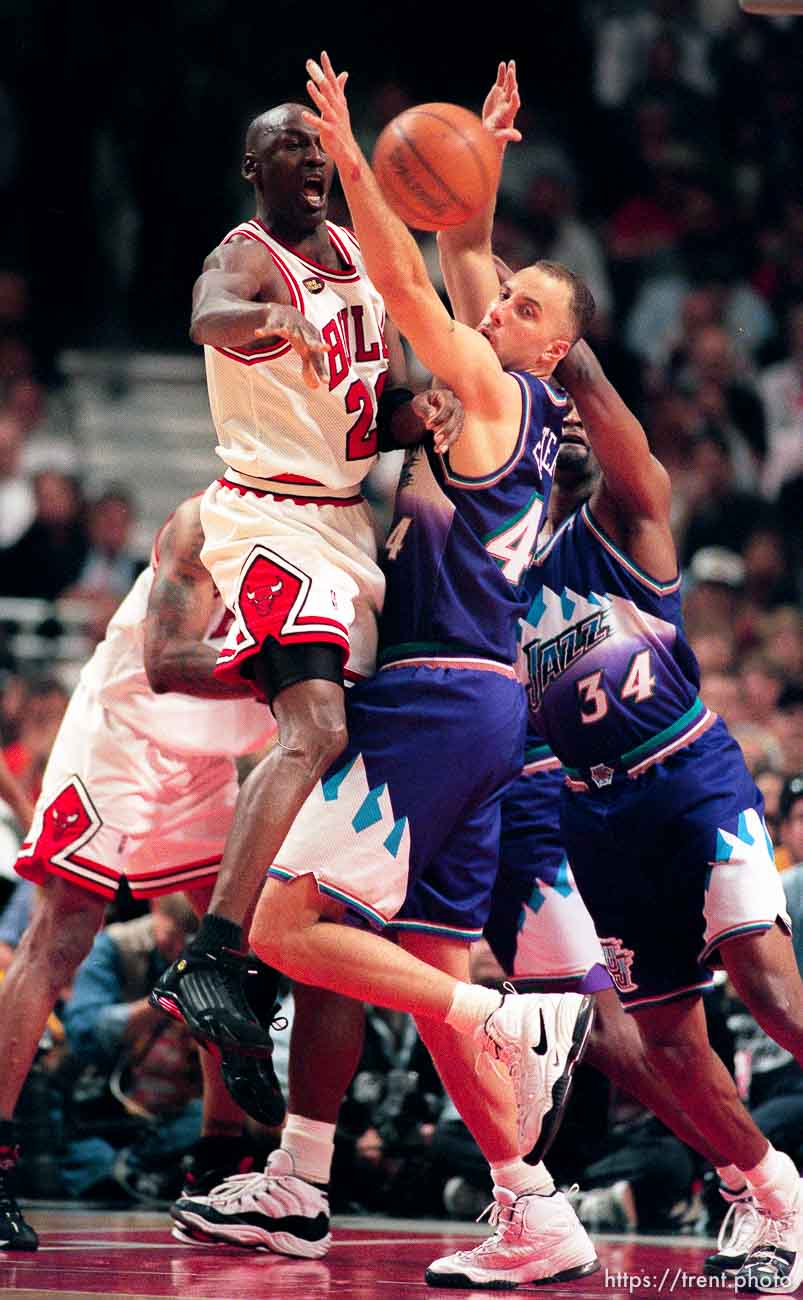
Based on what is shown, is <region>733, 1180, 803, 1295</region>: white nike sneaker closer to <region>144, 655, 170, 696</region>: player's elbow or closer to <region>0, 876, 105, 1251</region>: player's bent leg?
<region>0, 876, 105, 1251</region>: player's bent leg

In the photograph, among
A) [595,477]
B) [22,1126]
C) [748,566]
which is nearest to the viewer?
[595,477]

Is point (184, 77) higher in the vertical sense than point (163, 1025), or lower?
higher

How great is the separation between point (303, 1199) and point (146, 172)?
32.6 ft

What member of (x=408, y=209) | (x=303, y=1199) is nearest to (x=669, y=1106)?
(x=303, y=1199)

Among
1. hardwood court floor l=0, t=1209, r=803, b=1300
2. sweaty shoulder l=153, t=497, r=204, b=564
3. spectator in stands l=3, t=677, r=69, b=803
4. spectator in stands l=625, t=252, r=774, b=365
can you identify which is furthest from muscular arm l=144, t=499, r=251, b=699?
spectator in stands l=625, t=252, r=774, b=365

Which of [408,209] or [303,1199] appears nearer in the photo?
[408,209]

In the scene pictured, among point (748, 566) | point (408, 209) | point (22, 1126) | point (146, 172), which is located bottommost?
point (22, 1126)

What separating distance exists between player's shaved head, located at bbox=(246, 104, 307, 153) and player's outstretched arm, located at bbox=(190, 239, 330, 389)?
0.34 meters

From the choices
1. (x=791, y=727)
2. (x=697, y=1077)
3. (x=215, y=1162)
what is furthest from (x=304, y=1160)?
(x=791, y=727)

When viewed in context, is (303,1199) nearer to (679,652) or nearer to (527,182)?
(679,652)

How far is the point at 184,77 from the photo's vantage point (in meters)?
14.1

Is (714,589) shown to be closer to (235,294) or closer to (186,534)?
(186,534)

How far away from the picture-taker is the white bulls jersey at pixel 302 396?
5.10 m

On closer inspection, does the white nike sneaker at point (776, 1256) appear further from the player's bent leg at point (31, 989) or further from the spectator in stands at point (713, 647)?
the spectator in stands at point (713, 647)
